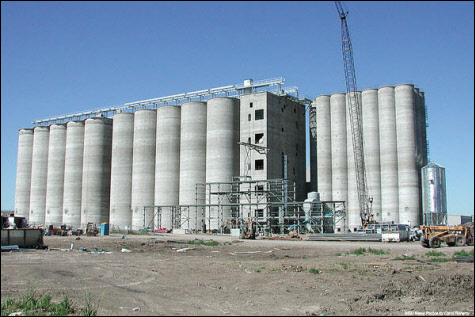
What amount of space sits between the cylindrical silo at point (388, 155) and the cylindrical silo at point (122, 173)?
158ft

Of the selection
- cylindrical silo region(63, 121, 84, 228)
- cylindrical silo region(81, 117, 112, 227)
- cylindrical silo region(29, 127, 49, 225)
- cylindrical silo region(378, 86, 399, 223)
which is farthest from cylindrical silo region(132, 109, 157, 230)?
cylindrical silo region(378, 86, 399, 223)

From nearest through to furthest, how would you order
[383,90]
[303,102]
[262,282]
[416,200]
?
[262,282]
[416,200]
[383,90]
[303,102]

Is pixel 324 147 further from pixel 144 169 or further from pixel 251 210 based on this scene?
pixel 144 169

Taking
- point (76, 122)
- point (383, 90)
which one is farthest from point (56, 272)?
point (76, 122)

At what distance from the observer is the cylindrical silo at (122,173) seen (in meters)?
96.1

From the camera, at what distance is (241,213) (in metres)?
81.8

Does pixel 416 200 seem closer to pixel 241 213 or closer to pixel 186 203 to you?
pixel 241 213

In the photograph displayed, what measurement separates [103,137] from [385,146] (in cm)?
5763

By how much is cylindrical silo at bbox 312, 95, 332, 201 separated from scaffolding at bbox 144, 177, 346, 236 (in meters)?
3.42

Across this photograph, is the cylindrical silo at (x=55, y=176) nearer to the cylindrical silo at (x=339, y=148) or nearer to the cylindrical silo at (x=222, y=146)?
the cylindrical silo at (x=222, y=146)

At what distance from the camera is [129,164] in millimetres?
97875

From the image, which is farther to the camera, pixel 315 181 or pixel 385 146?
pixel 315 181

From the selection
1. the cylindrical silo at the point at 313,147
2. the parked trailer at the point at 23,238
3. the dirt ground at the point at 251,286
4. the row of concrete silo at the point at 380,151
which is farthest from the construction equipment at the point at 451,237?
the cylindrical silo at the point at 313,147

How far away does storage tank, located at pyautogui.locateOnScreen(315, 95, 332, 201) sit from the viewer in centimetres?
8712
